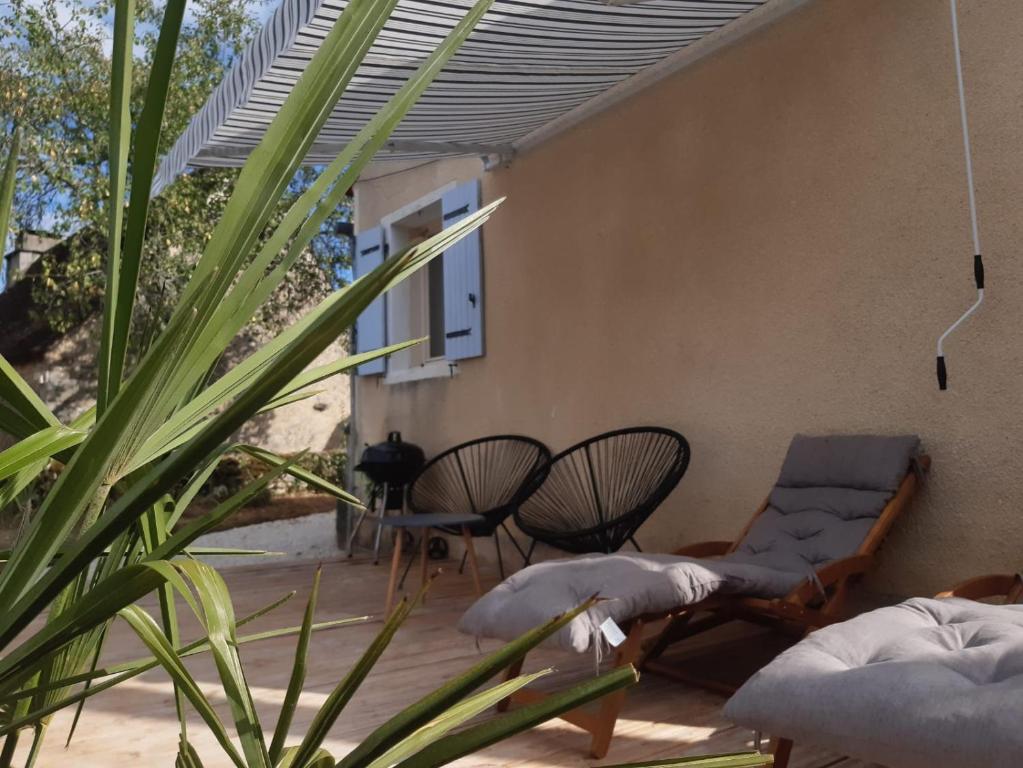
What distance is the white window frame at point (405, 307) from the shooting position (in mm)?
7377

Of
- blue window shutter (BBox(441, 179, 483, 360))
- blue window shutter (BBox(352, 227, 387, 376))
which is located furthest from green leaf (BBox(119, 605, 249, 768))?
blue window shutter (BBox(352, 227, 387, 376))

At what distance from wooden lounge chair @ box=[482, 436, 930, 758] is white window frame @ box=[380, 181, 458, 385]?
376 centimetres

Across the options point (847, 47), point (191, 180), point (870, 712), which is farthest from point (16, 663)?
point (191, 180)

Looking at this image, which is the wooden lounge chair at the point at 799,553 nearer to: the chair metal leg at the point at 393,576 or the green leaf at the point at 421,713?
the chair metal leg at the point at 393,576

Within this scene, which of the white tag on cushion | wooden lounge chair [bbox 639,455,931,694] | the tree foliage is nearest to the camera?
→ the white tag on cushion

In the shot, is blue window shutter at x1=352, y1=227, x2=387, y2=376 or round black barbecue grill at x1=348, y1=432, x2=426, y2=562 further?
blue window shutter at x1=352, y1=227, x2=387, y2=376

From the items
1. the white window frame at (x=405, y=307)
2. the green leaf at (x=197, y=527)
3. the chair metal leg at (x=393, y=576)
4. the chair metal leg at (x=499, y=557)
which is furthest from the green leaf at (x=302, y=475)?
the white window frame at (x=405, y=307)

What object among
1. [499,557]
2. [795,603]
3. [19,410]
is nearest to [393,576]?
[499,557]

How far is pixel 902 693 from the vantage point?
1.94 meters

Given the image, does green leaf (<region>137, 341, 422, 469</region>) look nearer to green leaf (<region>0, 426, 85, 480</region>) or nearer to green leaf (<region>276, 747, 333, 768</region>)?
green leaf (<region>0, 426, 85, 480</region>)

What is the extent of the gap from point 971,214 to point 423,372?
459 cm

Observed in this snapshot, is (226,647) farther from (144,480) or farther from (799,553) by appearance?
(799,553)

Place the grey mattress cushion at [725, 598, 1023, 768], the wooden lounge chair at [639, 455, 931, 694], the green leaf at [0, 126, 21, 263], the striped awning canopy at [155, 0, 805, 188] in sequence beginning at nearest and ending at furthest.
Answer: the green leaf at [0, 126, 21, 263]
the grey mattress cushion at [725, 598, 1023, 768]
the wooden lounge chair at [639, 455, 931, 694]
the striped awning canopy at [155, 0, 805, 188]

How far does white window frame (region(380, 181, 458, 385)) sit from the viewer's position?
738cm
